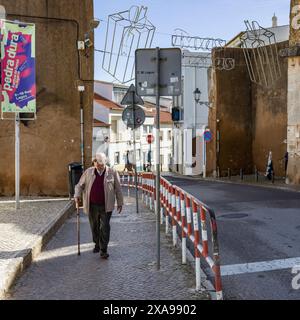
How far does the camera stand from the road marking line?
24.4 feet

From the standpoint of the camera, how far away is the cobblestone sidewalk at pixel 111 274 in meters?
6.33

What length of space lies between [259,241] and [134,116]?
5.34m

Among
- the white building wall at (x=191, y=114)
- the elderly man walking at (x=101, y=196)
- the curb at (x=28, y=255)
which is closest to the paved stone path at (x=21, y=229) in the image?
the curb at (x=28, y=255)

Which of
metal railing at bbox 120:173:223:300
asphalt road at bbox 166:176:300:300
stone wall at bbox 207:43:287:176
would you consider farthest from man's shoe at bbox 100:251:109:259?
stone wall at bbox 207:43:287:176

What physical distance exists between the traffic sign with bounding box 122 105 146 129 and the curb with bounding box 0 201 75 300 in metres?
3.07

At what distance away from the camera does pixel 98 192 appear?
838 centimetres

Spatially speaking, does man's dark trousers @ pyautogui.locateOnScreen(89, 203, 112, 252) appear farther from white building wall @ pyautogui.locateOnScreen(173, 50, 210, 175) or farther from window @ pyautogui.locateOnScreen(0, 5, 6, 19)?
white building wall @ pyautogui.locateOnScreen(173, 50, 210, 175)

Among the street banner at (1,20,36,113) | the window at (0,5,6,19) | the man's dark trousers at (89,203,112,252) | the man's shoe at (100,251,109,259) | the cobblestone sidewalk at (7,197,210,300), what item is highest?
the window at (0,5,6,19)

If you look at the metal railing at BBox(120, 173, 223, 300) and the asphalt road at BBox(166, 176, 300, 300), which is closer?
the metal railing at BBox(120, 173, 223, 300)

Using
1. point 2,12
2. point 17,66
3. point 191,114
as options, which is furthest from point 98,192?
point 191,114

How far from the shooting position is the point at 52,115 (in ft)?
53.4

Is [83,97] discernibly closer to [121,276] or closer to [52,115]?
[52,115]

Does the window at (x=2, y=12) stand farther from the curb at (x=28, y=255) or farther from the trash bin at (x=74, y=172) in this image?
the curb at (x=28, y=255)
